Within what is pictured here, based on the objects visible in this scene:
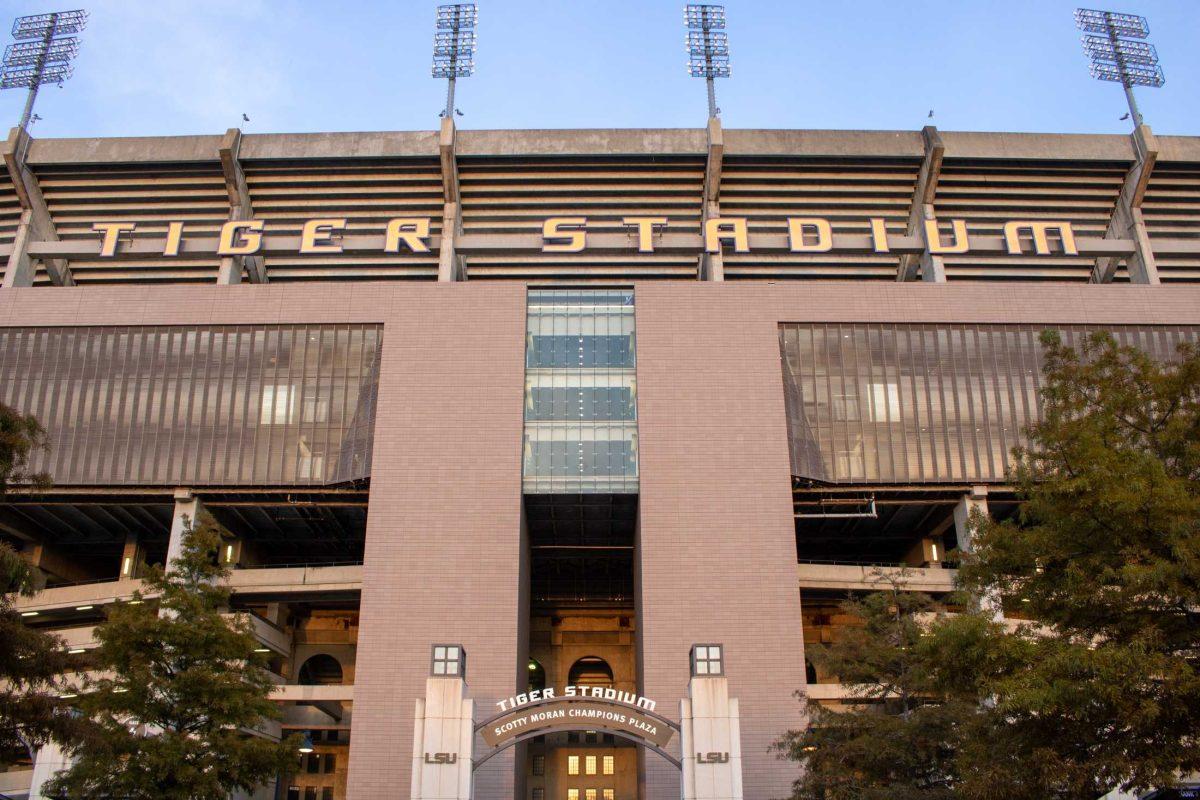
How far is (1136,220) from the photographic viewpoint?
65.2 meters

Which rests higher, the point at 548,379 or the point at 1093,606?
the point at 548,379

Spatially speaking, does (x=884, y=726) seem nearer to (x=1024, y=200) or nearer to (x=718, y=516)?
(x=718, y=516)

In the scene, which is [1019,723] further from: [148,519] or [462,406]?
[148,519]

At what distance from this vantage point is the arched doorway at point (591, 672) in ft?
246

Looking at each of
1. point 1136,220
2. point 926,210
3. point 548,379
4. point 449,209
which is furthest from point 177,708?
point 1136,220

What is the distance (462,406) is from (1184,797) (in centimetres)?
3826

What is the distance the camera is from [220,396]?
58094 millimetres

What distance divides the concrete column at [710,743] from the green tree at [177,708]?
13437 mm

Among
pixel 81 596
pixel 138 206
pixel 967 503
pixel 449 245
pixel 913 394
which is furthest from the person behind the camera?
pixel 138 206

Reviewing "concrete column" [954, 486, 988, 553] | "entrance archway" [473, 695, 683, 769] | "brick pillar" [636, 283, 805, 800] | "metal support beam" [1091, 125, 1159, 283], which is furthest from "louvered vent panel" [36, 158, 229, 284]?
"metal support beam" [1091, 125, 1159, 283]

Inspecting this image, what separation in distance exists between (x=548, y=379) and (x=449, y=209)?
15.0 meters

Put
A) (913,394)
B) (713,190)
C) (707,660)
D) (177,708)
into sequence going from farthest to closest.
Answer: (713,190) → (913,394) → (707,660) → (177,708)

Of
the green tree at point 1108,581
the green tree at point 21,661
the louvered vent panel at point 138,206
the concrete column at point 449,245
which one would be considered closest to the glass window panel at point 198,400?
the concrete column at point 449,245

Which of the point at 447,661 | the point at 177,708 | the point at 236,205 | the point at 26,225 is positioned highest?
the point at 236,205
